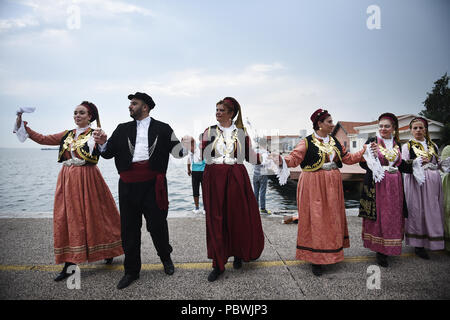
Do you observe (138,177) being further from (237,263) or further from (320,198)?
(320,198)

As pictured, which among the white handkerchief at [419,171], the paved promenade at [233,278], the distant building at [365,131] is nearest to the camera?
the paved promenade at [233,278]

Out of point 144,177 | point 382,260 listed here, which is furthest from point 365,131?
point 144,177

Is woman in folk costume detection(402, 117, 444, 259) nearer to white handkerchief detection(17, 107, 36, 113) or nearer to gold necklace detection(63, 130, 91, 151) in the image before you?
gold necklace detection(63, 130, 91, 151)

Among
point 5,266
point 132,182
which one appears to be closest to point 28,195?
point 5,266

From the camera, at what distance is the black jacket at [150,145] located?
2908 millimetres

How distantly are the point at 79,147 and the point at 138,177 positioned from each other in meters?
0.93

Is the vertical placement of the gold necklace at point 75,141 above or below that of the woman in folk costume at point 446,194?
above

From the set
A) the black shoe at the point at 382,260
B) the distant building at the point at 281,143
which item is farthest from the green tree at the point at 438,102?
the black shoe at the point at 382,260

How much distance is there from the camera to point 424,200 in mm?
3615

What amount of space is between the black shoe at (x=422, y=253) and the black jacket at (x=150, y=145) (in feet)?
12.2

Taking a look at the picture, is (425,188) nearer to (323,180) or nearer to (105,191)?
(323,180)
